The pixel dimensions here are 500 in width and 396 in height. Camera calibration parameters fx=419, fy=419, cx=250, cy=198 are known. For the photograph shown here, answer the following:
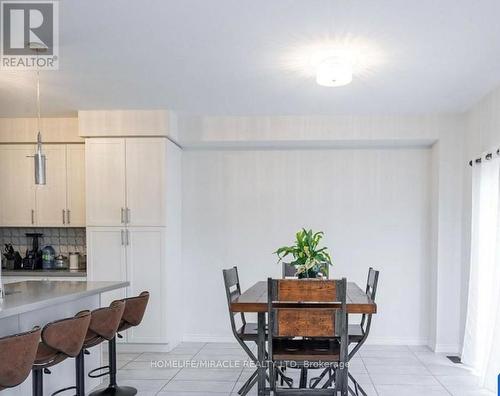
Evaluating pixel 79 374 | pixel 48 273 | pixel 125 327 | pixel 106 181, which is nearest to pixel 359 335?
pixel 125 327

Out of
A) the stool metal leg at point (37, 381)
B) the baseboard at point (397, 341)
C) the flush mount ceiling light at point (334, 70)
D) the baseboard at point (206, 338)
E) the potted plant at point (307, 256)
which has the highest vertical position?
the flush mount ceiling light at point (334, 70)

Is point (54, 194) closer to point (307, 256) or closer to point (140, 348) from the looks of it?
point (140, 348)

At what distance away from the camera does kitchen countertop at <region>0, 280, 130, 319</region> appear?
229 centimetres

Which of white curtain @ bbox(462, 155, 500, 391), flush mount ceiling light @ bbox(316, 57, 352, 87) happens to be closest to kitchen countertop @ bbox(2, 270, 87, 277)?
flush mount ceiling light @ bbox(316, 57, 352, 87)

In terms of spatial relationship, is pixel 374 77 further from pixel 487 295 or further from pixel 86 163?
pixel 86 163

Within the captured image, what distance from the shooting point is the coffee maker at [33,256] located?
471 centimetres

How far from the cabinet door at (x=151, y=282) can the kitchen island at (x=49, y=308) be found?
90 centimetres

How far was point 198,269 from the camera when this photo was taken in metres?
4.88

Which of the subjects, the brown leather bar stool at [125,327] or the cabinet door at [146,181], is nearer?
the brown leather bar stool at [125,327]

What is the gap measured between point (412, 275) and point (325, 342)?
215 centimetres

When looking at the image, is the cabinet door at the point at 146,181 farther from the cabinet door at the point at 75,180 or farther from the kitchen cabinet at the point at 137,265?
the cabinet door at the point at 75,180

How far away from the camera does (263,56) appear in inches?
113

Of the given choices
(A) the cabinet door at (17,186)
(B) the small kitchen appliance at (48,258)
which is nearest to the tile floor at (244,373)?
(B) the small kitchen appliance at (48,258)

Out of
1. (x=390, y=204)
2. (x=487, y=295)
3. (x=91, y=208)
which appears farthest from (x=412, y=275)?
(x=91, y=208)
